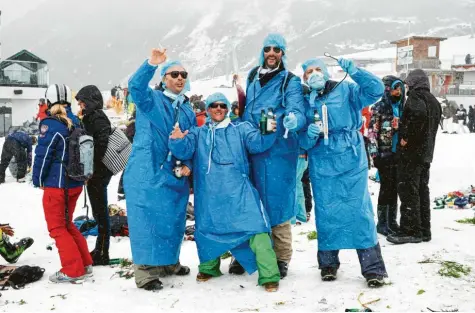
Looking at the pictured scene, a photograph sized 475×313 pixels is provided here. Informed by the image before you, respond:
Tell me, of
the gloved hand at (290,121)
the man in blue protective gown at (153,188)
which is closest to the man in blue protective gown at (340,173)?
the gloved hand at (290,121)

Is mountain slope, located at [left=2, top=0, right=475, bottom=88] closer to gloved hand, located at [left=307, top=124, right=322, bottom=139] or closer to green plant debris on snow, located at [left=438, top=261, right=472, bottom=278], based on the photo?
green plant debris on snow, located at [left=438, top=261, right=472, bottom=278]

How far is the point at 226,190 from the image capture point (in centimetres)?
381

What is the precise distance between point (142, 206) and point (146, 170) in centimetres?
30

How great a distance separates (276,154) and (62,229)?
6.48 ft

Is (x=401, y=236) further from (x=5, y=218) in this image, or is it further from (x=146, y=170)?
(x=5, y=218)

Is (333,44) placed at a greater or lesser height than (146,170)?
greater

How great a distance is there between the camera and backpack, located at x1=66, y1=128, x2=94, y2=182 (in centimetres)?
402

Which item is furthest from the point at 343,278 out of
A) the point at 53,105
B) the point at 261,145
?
the point at 53,105

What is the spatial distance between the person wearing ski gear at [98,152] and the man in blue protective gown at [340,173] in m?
2.00

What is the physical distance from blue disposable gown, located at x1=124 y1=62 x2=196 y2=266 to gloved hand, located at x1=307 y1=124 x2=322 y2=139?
3.73 feet

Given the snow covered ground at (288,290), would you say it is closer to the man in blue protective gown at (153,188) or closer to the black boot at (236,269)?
the black boot at (236,269)

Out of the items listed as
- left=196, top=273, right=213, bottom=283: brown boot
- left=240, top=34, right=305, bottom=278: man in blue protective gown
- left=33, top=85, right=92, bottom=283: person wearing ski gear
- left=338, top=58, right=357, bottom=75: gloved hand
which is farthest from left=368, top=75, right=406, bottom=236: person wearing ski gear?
left=33, top=85, right=92, bottom=283: person wearing ski gear

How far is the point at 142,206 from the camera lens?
3.86 m

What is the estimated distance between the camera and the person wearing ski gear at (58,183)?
13.1 feet
